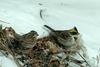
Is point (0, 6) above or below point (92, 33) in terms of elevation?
above

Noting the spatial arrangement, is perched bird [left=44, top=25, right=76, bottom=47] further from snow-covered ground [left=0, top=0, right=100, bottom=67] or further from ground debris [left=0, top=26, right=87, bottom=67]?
snow-covered ground [left=0, top=0, right=100, bottom=67]

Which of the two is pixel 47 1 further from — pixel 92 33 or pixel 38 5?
pixel 92 33

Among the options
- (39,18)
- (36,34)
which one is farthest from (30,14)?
(36,34)

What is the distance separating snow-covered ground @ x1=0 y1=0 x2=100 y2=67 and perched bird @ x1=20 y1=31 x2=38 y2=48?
221 mm

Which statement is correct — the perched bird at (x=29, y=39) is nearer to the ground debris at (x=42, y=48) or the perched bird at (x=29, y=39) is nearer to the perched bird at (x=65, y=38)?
the ground debris at (x=42, y=48)

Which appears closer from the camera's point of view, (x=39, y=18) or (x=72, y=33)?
(x=72, y=33)

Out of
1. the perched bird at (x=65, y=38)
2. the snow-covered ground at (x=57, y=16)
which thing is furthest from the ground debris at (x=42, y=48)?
the snow-covered ground at (x=57, y=16)

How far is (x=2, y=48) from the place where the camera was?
3410mm

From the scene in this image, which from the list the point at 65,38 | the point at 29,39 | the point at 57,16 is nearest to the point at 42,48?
the point at 29,39

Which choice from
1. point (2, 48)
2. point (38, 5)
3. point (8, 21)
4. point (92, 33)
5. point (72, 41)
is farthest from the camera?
point (38, 5)

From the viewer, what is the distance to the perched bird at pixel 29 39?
351 centimetres

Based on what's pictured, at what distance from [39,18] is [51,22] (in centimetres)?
15

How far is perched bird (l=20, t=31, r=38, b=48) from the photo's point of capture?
351cm

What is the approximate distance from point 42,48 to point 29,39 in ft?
0.52
